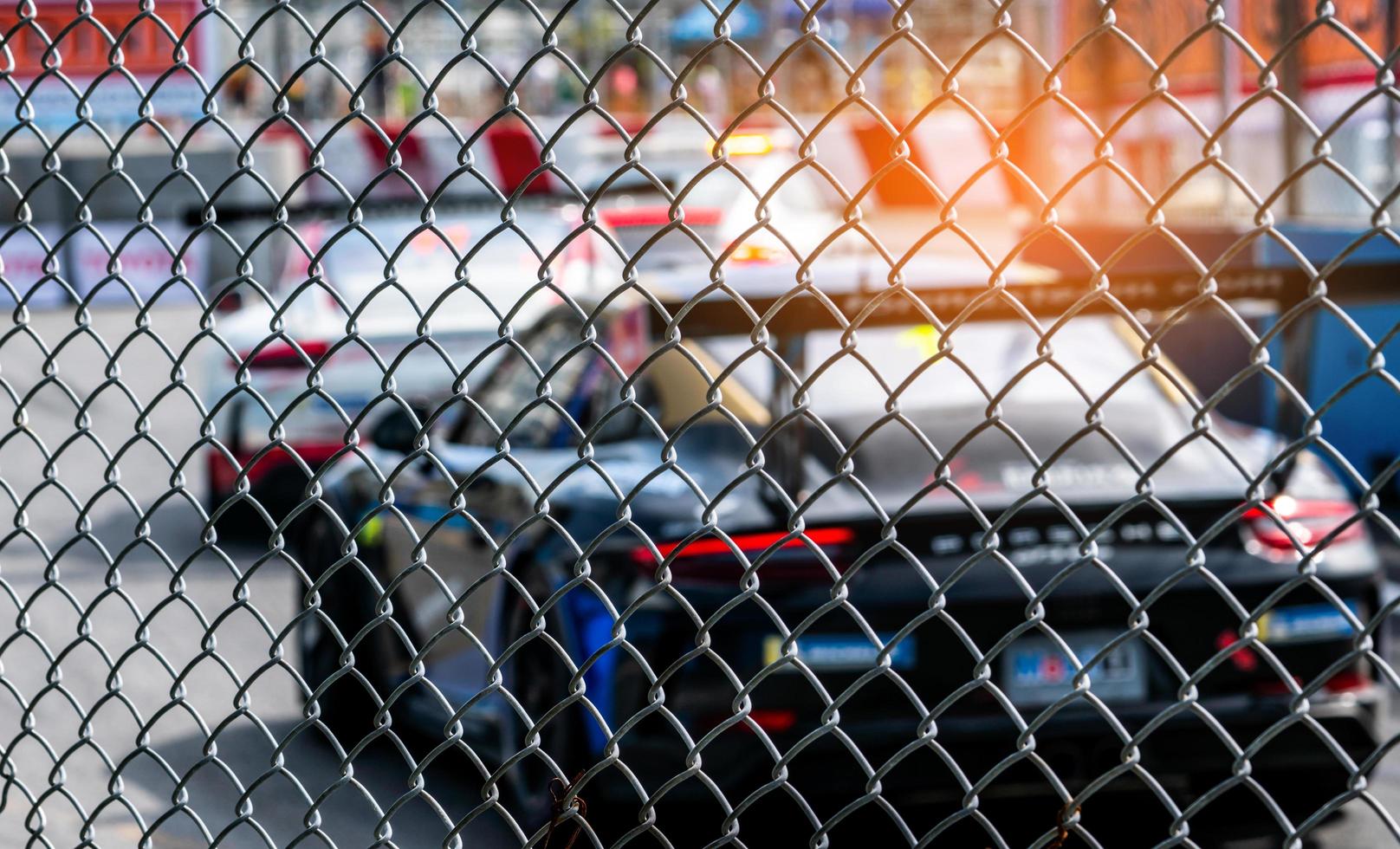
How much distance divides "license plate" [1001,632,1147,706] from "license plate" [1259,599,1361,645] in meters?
0.33

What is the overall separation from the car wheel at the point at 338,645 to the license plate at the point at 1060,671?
89.5 inches

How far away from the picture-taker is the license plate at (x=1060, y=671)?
395cm

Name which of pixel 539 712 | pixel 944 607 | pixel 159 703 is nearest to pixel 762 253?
pixel 159 703

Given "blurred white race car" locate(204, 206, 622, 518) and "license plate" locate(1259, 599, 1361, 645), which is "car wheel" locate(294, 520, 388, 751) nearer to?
"blurred white race car" locate(204, 206, 622, 518)

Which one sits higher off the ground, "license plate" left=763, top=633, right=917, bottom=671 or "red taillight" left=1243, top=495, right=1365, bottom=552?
"red taillight" left=1243, top=495, right=1365, bottom=552

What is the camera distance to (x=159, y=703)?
20.1 ft

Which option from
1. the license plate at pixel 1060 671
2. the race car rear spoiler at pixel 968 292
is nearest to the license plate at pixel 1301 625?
the license plate at pixel 1060 671

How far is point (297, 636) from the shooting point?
616 centimetres

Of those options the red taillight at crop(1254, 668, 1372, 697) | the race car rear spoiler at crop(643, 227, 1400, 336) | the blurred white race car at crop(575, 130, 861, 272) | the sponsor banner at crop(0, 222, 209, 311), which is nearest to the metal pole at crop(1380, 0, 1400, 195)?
the blurred white race car at crop(575, 130, 861, 272)

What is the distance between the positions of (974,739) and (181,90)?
1573cm

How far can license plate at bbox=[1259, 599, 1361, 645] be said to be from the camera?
4.12m

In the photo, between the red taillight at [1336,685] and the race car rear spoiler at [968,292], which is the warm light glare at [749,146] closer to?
the race car rear spoiler at [968,292]

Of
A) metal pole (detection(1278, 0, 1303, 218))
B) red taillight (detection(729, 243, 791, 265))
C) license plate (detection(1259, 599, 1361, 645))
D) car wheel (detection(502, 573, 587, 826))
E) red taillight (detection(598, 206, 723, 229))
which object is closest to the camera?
license plate (detection(1259, 599, 1361, 645))

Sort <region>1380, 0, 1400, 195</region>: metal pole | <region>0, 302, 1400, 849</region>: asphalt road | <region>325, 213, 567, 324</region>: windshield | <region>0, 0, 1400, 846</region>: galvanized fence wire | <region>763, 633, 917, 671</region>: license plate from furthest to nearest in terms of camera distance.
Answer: <region>1380, 0, 1400, 195</region>: metal pole < <region>325, 213, 567, 324</region>: windshield < <region>763, 633, 917, 671</region>: license plate < <region>0, 302, 1400, 849</region>: asphalt road < <region>0, 0, 1400, 846</region>: galvanized fence wire
